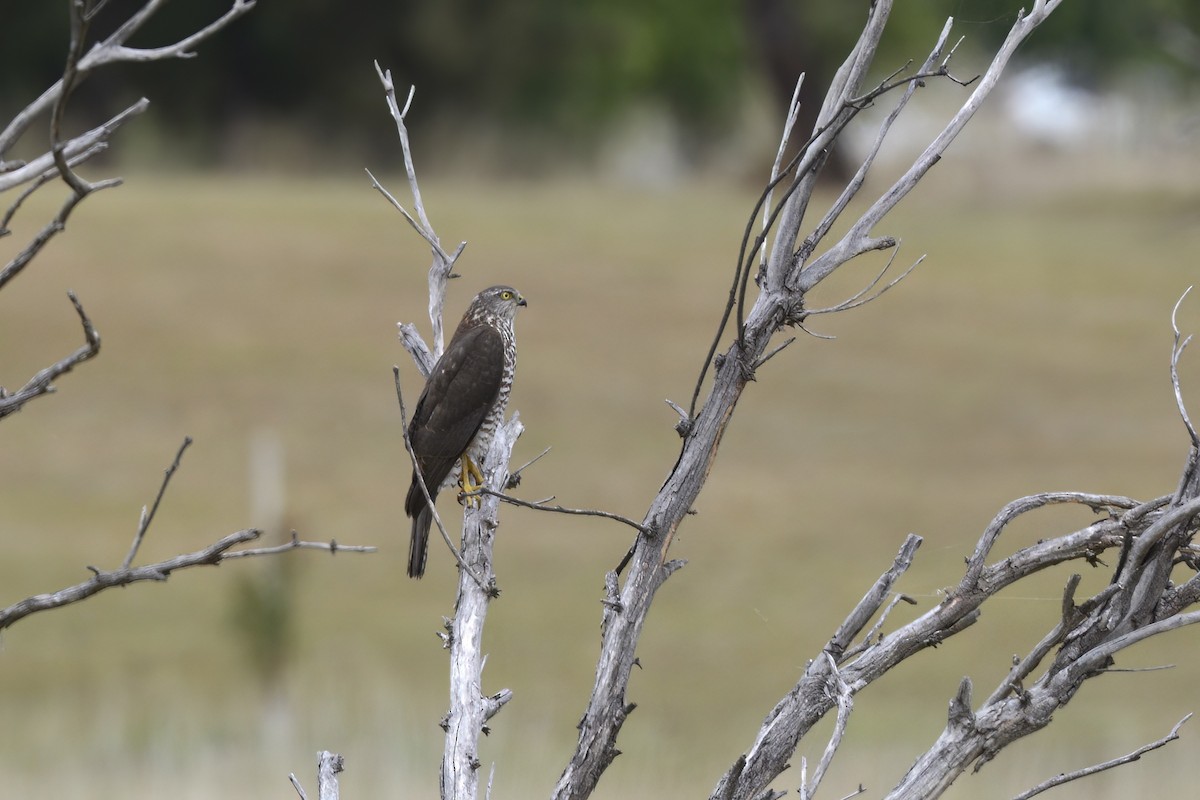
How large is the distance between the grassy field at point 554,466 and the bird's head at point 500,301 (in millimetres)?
1472

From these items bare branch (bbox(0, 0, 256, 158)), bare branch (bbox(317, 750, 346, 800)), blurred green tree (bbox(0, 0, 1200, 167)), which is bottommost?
bare branch (bbox(317, 750, 346, 800))

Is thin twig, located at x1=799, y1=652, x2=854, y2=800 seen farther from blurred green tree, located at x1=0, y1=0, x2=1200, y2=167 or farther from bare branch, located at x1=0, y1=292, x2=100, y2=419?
blurred green tree, located at x1=0, y1=0, x2=1200, y2=167

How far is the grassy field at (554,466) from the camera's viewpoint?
8.67 metres

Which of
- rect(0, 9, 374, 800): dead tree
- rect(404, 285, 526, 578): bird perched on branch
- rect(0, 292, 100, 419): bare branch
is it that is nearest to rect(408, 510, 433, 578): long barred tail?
rect(404, 285, 526, 578): bird perched on branch

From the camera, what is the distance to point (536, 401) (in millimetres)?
17266

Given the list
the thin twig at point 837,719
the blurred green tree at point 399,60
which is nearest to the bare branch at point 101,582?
the thin twig at point 837,719

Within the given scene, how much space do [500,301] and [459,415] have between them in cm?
A: 88

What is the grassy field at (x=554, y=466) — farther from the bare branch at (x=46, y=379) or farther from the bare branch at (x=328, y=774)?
the bare branch at (x=46, y=379)

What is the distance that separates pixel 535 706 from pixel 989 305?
13396mm

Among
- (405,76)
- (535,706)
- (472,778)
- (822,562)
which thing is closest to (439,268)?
(472,778)

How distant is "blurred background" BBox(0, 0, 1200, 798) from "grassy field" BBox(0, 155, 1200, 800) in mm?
60

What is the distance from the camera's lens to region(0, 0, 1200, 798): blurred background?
895 cm

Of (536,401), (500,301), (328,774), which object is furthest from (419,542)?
(536,401)

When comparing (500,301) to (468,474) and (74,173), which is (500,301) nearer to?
(468,474)
